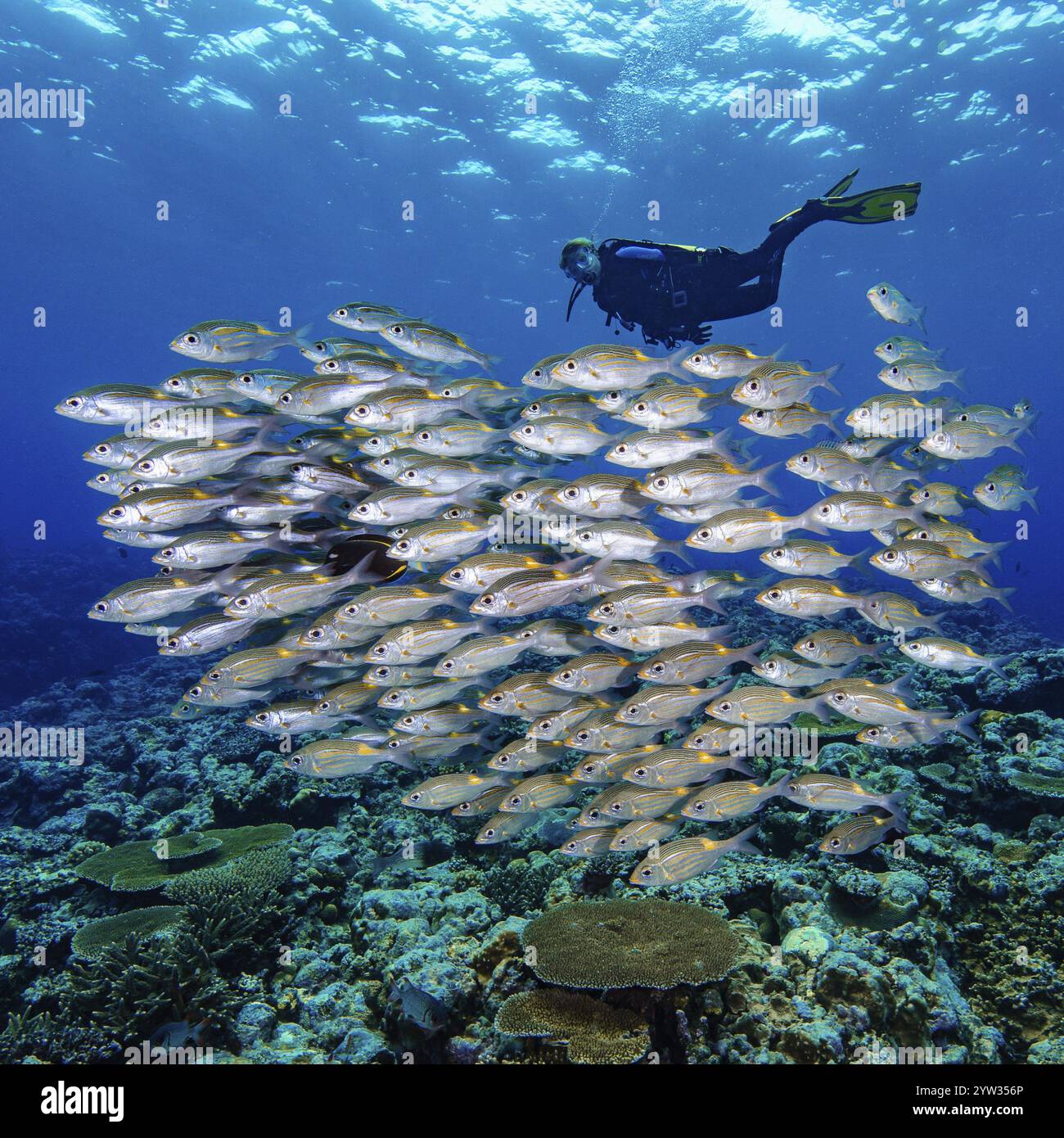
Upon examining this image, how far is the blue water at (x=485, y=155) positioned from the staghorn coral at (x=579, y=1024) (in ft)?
55.1

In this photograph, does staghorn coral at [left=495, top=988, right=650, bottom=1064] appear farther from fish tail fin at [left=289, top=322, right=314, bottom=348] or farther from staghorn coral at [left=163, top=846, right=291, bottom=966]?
fish tail fin at [left=289, top=322, right=314, bottom=348]

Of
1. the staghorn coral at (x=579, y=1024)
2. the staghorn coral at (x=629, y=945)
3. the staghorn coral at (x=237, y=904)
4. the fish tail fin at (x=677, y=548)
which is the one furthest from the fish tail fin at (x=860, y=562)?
the staghorn coral at (x=237, y=904)

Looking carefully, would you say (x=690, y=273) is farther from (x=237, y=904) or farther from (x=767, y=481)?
(x=237, y=904)

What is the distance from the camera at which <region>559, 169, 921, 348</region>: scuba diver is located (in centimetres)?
1039

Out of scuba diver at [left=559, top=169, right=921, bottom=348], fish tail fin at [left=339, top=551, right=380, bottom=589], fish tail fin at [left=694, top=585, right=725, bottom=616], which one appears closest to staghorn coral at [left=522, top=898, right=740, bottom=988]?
fish tail fin at [left=694, top=585, right=725, bottom=616]

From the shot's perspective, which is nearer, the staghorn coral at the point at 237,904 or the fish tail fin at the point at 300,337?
the staghorn coral at the point at 237,904

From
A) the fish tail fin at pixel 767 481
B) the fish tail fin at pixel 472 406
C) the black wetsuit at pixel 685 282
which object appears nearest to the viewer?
the fish tail fin at pixel 767 481

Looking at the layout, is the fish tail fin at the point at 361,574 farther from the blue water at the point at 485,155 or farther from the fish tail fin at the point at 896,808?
the blue water at the point at 485,155

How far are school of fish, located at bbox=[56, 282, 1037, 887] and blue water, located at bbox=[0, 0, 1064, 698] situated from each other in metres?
13.6

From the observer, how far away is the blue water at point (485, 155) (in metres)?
21.6

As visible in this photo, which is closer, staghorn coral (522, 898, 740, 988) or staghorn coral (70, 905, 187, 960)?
staghorn coral (522, 898, 740, 988)

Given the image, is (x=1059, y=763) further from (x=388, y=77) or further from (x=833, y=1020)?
(x=388, y=77)

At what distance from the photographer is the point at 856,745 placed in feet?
24.3
